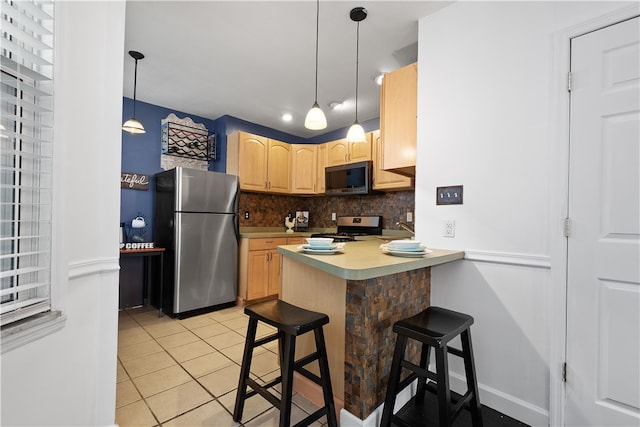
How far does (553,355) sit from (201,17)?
3066 mm

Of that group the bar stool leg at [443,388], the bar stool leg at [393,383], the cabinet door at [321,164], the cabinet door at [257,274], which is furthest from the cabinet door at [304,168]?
the bar stool leg at [443,388]

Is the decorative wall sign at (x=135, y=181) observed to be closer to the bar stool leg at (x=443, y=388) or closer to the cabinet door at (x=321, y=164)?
the cabinet door at (x=321, y=164)

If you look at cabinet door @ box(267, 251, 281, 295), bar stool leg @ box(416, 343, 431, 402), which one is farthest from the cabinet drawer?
bar stool leg @ box(416, 343, 431, 402)

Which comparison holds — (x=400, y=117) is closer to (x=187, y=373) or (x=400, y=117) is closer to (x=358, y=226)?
(x=358, y=226)

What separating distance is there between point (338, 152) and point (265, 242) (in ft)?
5.28

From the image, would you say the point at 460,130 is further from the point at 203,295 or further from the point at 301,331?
the point at 203,295

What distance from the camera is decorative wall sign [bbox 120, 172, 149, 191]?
3558 mm

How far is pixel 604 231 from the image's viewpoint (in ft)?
4.70

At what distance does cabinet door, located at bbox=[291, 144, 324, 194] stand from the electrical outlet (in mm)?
2722

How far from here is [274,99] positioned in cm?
361

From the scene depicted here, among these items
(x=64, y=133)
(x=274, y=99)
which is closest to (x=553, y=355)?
(x=64, y=133)

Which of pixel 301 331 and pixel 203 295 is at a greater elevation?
pixel 301 331

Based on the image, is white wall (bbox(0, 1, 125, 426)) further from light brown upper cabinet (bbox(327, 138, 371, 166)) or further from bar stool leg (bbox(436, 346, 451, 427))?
light brown upper cabinet (bbox(327, 138, 371, 166))

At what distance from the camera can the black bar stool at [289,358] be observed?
131 centimetres
